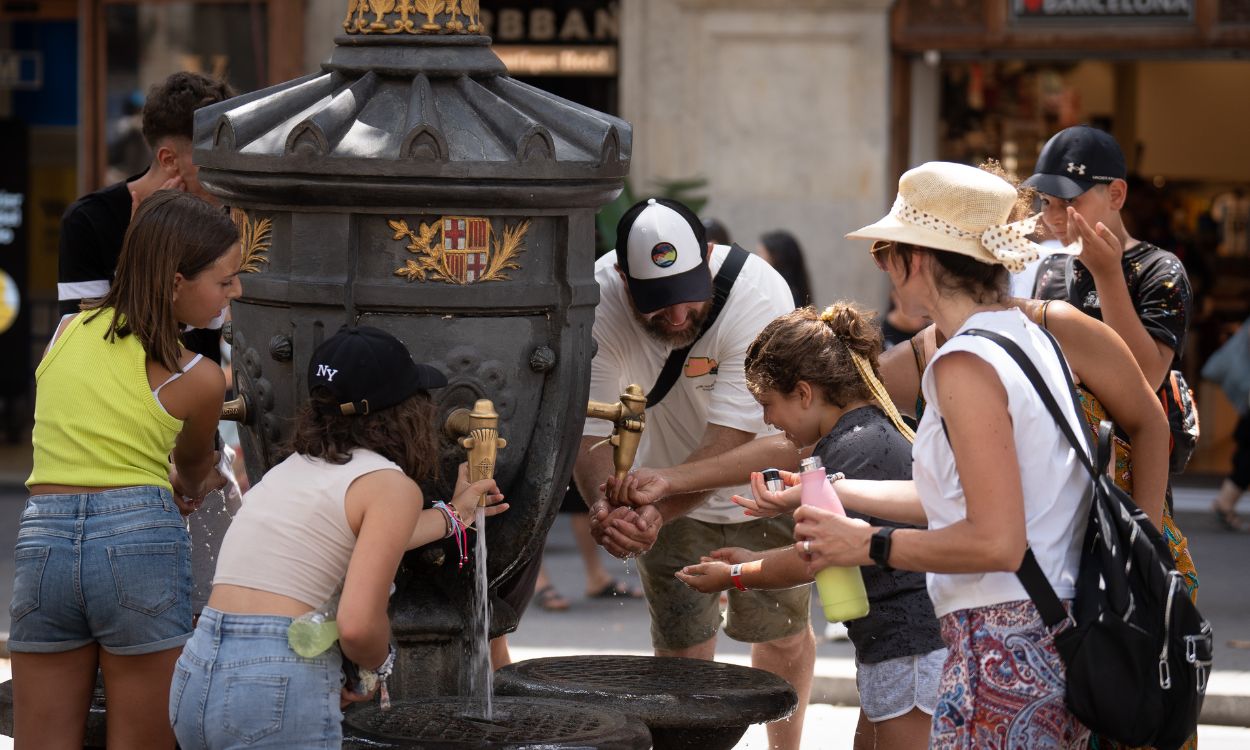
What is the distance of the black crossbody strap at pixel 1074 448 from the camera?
308 cm

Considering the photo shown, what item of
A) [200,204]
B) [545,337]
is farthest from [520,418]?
[200,204]

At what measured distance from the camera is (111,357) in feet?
12.3

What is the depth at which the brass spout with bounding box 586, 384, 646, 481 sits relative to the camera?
4.21 m

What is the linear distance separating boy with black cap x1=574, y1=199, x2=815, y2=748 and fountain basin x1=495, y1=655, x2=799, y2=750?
0.30 meters

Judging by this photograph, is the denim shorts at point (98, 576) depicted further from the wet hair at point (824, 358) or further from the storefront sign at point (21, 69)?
the storefront sign at point (21, 69)

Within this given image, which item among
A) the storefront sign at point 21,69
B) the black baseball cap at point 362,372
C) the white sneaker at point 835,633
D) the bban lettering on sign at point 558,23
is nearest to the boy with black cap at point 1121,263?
the black baseball cap at point 362,372

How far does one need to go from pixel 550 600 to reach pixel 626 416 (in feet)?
12.7

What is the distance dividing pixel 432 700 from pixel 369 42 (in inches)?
56.8

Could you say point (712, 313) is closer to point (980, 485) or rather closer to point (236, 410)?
point (236, 410)

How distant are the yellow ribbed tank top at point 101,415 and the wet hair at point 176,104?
106cm

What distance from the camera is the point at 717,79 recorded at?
1012cm

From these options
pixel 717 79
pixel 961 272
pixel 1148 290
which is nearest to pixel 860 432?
pixel 961 272

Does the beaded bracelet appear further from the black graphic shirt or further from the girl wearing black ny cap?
the black graphic shirt

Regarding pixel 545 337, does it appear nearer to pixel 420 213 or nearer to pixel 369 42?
pixel 420 213
